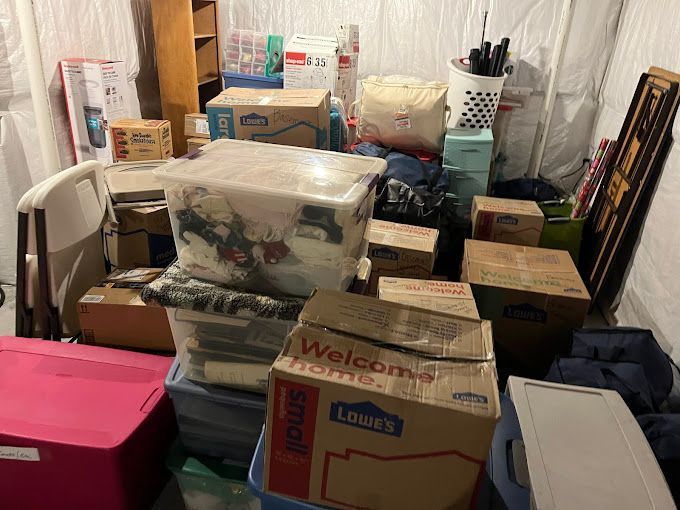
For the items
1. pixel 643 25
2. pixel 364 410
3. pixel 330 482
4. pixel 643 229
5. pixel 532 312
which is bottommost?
pixel 532 312

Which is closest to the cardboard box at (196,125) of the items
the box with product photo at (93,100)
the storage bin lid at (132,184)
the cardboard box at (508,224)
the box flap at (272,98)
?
the box with product photo at (93,100)

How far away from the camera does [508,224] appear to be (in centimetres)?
250

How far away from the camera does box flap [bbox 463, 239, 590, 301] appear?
6.48ft

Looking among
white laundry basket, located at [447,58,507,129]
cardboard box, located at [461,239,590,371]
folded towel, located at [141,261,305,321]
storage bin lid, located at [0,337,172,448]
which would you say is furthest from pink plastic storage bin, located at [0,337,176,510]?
white laundry basket, located at [447,58,507,129]

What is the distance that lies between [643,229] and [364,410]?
7.00 ft

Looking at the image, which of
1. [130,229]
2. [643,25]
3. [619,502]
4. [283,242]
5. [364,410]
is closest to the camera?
[364,410]

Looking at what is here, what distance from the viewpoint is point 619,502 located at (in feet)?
3.38

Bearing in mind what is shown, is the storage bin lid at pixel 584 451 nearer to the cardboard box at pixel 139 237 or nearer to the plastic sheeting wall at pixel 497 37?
the cardboard box at pixel 139 237

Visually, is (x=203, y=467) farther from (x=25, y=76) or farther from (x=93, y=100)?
(x=93, y=100)

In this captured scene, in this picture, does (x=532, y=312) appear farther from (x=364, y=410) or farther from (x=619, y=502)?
(x=364, y=410)

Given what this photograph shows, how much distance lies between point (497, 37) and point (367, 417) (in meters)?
3.37

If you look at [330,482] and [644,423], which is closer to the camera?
[330,482]

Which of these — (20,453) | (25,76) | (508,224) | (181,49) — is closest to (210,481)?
(20,453)

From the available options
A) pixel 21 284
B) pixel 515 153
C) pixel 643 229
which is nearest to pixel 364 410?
pixel 21 284
